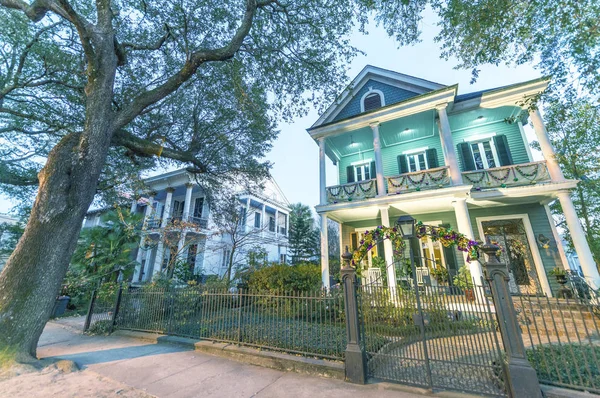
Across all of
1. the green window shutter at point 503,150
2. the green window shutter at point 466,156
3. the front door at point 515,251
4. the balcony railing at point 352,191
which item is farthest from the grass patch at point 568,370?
the green window shutter at point 503,150

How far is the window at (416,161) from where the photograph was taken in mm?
11703

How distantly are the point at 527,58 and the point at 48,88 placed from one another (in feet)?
48.6

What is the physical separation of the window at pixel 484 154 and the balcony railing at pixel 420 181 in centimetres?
265

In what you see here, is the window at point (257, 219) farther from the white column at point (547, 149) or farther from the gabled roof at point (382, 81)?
the white column at point (547, 149)

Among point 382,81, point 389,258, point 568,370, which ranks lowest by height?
point 568,370

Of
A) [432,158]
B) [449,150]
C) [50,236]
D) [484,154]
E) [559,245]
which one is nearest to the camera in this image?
[50,236]

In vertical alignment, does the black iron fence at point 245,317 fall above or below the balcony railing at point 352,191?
below

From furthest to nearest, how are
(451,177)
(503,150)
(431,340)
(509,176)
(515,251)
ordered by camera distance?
1. (503,150)
2. (515,251)
3. (451,177)
4. (509,176)
5. (431,340)

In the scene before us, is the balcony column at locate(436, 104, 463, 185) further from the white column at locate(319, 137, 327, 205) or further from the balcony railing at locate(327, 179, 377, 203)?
the white column at locate(319, 137, 327, 205)

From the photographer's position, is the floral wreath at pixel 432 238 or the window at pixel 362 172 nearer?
the floral wreath at pixel 432 238

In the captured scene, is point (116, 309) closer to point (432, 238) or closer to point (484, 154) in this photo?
point (432, 238)

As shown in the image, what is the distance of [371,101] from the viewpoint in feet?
40.6

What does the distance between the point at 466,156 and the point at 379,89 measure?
539 cm

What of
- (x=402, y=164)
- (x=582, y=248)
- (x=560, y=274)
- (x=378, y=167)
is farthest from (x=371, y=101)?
(x=560, y=274)
